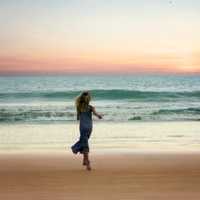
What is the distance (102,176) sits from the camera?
34.4ft

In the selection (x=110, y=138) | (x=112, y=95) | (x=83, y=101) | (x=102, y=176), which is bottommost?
→ (x=112, y=95)

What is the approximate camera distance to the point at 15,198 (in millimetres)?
8250

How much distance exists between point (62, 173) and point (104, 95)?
35.9m

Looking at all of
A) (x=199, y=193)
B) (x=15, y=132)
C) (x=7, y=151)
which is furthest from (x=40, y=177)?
(x=15, y=132)

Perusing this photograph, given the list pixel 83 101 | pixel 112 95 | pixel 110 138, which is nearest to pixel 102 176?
pixel 83 101

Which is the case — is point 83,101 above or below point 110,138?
above

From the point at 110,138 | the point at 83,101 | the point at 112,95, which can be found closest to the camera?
the point at 83,101

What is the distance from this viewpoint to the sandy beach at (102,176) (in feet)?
28.2

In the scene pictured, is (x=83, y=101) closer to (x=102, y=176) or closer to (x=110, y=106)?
(x=102, y=176)

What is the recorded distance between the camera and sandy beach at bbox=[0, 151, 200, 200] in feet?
28.2

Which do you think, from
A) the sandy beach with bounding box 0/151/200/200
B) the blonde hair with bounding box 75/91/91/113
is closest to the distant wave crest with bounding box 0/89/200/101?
the sandy beach with bounding box 0/151/200/200

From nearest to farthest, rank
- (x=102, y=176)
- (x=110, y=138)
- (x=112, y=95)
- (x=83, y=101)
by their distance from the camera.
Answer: (x=102, y=176) < (x=83, y=101) < (x=110, y=138) < (x=112, y=95)

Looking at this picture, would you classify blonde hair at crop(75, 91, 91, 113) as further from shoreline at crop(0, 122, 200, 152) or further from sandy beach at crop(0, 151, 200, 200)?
shoreline at crop(0, 122, 200, 152)

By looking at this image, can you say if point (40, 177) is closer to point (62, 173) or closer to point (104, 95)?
point (62, 173)
